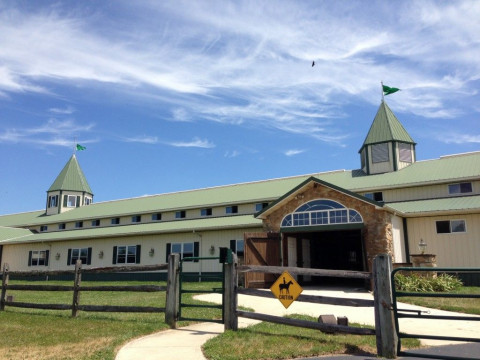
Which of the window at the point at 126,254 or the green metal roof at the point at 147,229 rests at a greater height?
the green metal roof at the point at 147,229

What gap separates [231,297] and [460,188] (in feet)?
62.8

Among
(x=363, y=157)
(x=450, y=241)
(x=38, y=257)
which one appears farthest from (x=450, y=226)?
(x=38, y=257)

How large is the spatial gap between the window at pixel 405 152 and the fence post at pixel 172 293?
22290 mm

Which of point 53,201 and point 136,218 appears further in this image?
point 53,201

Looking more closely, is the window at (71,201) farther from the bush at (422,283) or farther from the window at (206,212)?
the bush at (422,283)

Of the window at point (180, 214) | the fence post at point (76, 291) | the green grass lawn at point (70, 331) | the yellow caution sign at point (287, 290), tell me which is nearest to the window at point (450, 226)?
the green grass lawn at point (70, 331)

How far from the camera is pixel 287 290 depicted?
28.1 feet

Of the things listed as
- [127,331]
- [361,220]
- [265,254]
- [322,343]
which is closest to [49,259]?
[265,254]

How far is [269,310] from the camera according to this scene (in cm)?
1316

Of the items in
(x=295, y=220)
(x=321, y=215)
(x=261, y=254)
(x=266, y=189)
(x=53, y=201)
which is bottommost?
(x=261, y=254)

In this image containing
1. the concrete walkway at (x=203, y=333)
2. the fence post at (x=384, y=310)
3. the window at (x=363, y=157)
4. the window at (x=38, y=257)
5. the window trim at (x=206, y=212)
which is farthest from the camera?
the window at (x=38, y=257)

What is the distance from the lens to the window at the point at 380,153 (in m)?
28.5

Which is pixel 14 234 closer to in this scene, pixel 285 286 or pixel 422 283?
pixel 422 283

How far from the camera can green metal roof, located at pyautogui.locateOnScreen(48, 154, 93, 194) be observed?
146 ft
